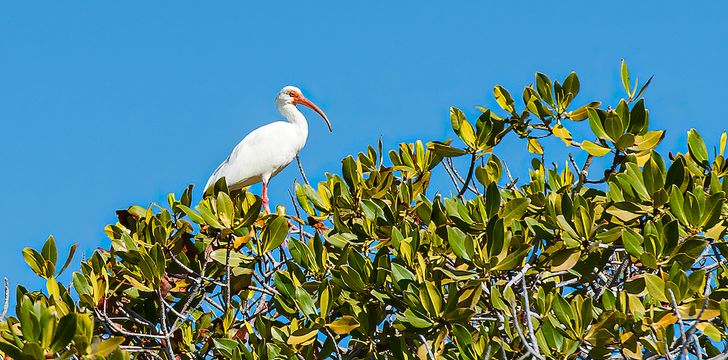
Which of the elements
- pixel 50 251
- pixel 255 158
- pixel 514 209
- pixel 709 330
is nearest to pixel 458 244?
pixel 514 209

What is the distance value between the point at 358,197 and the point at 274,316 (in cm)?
74

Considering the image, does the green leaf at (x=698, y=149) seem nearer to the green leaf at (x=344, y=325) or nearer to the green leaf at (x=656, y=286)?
the green leaf at (x=656, y=286)

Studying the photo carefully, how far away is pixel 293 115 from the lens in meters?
12.2

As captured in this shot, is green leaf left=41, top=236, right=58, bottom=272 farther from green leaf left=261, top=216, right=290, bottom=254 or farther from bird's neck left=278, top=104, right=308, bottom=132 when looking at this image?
bird's neck left=278, top=104, right=308, bottom=132

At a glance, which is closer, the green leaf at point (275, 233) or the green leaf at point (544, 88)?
the green leaf at point (275, 233)

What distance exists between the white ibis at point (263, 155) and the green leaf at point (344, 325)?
5.95 metres

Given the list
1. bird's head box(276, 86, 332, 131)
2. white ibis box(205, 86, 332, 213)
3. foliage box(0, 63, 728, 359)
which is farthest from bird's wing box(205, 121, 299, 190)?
foliage box(0, 63, 728, 359)

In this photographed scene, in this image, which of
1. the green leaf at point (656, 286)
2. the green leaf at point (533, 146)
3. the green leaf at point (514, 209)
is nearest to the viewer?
the green leaf at point (656, 286)

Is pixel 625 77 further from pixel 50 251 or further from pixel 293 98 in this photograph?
pixel 293 98

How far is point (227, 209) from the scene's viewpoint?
5.62 meters

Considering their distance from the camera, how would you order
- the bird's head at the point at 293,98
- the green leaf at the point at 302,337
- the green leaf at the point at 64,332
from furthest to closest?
1. the bird's head at the point at 293,98
2. the green leaf at the point at 302,337
3. the green leaf at the point at 64,332

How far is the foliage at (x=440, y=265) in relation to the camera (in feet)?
15.4

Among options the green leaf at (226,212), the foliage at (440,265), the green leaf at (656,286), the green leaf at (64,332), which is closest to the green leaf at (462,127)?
the foliage at (440,265)

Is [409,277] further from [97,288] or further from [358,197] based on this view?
[97,288]
